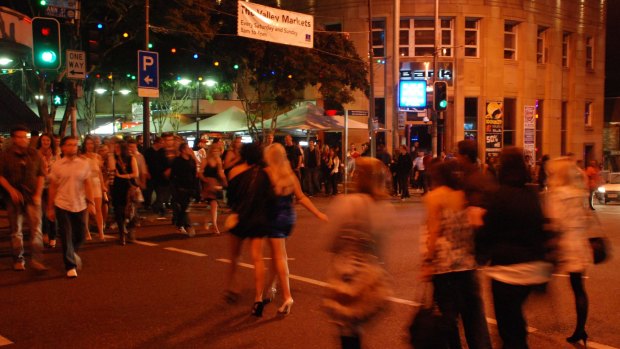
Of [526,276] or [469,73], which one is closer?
[526,276]

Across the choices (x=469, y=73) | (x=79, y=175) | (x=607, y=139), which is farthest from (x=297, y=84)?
(x=607, y=139)

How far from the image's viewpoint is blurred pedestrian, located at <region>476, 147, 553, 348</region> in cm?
441

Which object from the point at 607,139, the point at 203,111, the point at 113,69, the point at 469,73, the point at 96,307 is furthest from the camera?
the point at 203,111

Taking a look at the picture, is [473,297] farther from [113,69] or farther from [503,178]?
[113,69]

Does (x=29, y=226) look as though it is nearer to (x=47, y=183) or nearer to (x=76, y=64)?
(x=47, y=183)

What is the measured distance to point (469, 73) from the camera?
3216cm

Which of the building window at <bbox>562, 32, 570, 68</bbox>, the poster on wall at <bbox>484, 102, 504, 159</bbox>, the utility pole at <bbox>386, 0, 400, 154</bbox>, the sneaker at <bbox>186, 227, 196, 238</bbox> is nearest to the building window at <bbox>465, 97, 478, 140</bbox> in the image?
the poster on wall at <bbox>484, 102, 504, 159</bbox>

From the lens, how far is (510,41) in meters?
33.7

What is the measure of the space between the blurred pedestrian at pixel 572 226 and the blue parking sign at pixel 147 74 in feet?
42.5

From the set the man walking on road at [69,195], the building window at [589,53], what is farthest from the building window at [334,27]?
the man walking on road at [69,195]

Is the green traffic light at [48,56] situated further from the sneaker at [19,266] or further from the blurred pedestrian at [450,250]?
the blurred pedestrian at [450,250]

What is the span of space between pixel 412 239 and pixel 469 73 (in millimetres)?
22184

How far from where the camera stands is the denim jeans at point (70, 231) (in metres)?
8.27

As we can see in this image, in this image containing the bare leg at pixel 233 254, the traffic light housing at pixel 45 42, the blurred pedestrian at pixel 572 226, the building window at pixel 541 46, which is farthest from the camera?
the building window at pixel 541 46
